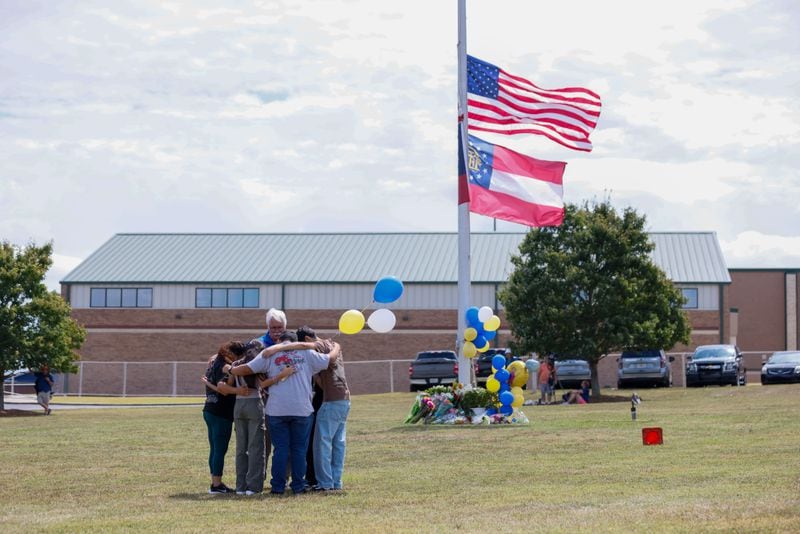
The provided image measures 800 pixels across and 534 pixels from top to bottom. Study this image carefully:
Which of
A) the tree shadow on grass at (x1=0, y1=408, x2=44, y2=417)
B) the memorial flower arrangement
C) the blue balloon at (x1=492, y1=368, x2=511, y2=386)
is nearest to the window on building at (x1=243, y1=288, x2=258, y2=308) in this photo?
the tree shadow on grass at (x1=0, y1=408, x2=44, y2=417)

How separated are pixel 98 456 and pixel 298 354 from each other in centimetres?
713

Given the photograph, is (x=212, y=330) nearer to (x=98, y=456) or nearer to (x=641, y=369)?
(x=641, y=369)

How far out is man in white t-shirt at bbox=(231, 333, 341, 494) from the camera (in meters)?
12.7

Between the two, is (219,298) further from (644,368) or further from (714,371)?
(714,371)

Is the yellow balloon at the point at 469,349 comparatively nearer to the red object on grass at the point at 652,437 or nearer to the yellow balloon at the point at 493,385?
the yellow balloon at the point at 493,385

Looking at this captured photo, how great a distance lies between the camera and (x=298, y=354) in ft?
42.0

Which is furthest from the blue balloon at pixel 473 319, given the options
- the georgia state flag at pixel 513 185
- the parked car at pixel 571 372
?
the parked car at pixel 571 372

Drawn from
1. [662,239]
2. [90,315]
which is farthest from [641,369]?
[90,315]

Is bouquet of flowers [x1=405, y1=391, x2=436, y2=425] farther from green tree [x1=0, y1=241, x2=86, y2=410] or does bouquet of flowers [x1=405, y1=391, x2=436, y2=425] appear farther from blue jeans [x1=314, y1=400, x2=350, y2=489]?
green tree [x1=0, y1=241, x2=86, y2=410]

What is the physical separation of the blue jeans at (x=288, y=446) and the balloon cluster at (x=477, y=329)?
11351 millimetres

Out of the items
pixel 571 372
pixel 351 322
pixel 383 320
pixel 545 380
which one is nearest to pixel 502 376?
pixel 383 320

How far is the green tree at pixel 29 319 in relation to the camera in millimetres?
36344

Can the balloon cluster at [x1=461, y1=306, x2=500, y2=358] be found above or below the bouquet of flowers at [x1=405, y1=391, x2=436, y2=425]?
above

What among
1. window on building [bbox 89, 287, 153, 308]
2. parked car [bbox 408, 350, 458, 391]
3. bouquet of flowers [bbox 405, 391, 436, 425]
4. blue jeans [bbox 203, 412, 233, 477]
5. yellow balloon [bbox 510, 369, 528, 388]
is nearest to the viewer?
blue jeans [bbox 203, 412, 233, 477]
